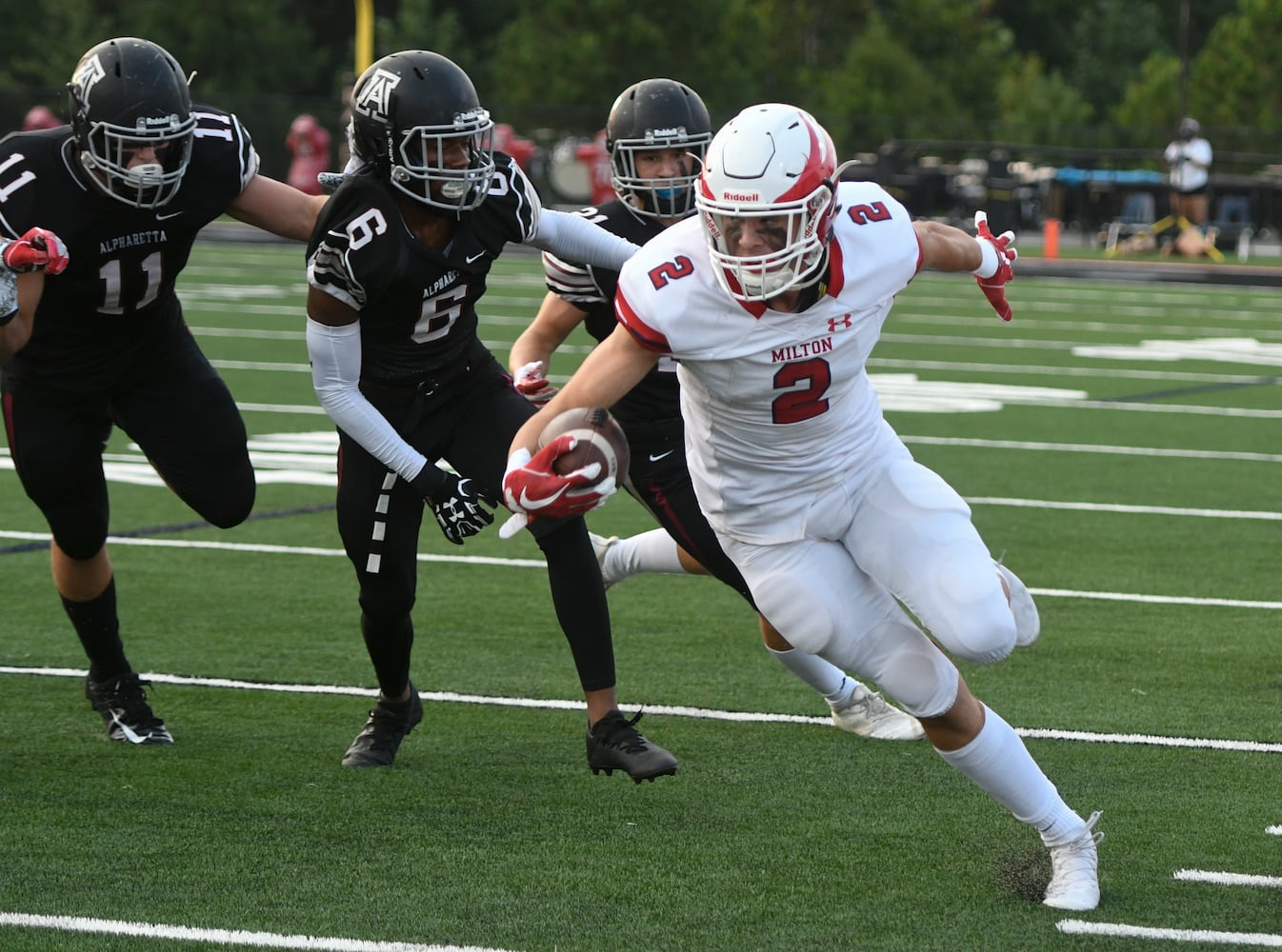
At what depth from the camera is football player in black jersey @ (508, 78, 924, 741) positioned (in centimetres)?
534

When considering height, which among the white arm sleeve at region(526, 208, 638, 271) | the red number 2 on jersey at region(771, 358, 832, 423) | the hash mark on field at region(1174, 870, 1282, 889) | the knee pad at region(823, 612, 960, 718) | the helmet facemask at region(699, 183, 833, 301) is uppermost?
the helmet facemask at region(699, 183, 833, 301)

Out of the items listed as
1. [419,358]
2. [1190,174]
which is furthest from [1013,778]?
[1190,174]

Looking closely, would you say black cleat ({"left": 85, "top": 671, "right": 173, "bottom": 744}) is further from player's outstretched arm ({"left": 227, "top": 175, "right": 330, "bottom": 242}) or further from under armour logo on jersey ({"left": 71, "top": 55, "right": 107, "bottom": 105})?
under armour logo on jersey ({"left": 71, "top": 55, "right": 107, "bottom": 105})

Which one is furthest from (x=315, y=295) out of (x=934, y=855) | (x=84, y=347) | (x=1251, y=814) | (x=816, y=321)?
(x=1251, y=814)

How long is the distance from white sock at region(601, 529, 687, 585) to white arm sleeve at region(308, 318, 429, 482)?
136 cm

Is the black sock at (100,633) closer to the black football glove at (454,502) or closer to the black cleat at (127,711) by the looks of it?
the black cleat at (127,711)

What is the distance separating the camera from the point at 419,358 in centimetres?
505

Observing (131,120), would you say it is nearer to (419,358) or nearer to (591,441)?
(419,358)

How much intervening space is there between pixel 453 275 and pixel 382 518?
63 cm

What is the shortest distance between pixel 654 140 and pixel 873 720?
1701mm

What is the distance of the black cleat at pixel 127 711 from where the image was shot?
533 cm

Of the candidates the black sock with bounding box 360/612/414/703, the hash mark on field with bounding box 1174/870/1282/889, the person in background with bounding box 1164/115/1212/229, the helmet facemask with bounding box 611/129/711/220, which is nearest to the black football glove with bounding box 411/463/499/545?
the black sock with bounding box 360/612/414/703

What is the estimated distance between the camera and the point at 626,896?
410 centimetres

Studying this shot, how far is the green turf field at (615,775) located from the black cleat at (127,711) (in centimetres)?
7
